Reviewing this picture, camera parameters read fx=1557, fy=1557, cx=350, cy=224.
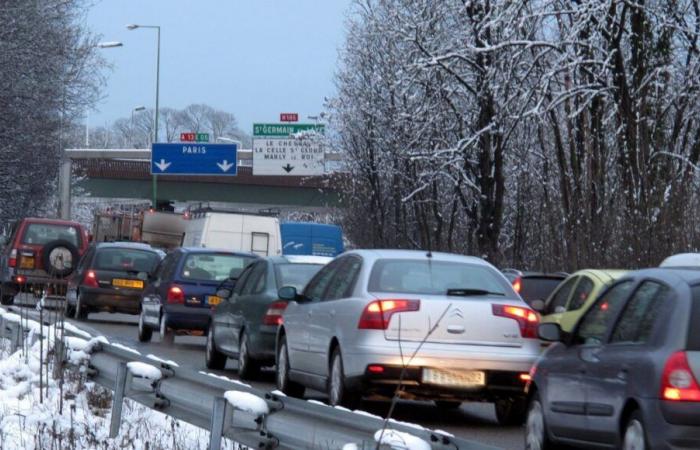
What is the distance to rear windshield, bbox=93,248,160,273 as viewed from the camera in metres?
30.4

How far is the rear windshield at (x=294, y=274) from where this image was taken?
18500mm

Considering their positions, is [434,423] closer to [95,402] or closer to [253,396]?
[95,402]

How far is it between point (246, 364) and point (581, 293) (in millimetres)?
3959

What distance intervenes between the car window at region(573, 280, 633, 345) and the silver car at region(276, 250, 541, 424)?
248 cm

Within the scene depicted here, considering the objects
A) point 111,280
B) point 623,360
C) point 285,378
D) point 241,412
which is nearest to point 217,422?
point 241,412

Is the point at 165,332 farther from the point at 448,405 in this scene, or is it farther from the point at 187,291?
the point at 448,405

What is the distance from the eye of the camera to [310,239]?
48.8 meters

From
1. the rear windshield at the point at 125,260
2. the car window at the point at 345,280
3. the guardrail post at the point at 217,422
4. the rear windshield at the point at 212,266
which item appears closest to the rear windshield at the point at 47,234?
the rear windshield at the point at 125,260

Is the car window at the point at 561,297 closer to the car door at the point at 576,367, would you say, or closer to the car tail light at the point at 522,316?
the car tail light at the point at 522,316

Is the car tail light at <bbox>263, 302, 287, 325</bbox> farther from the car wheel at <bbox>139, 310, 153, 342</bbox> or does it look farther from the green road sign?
the green road sign

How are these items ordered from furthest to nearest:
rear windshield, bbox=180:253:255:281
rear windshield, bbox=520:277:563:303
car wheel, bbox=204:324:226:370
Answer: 1. rear windshield, bbox=180:253:255:281
2. rear windshield, bbox=520:277:563:303
3. car wheel, bbox=204:324:226:370

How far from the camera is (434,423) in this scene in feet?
45.5

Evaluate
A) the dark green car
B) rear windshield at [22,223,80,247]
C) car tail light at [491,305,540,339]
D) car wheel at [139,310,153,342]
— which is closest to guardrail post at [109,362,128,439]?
car tail light at [491,305,540,339]

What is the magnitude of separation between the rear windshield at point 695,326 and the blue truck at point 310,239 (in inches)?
1575
